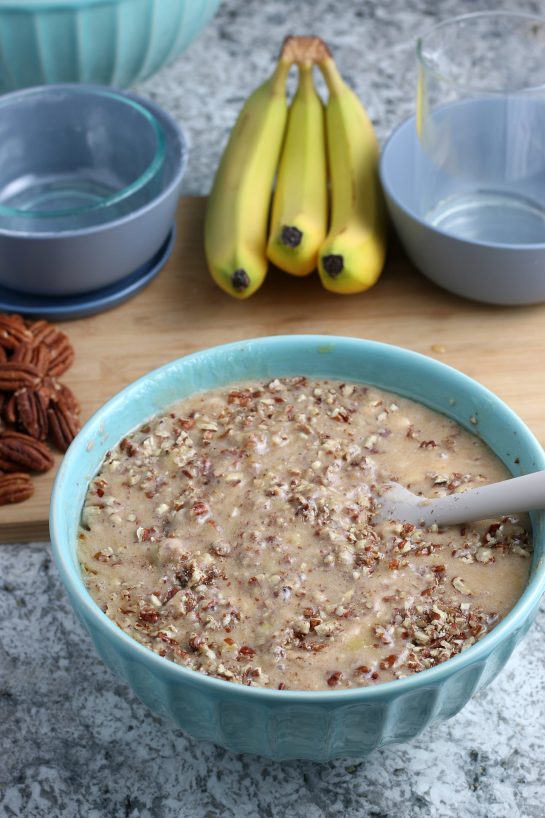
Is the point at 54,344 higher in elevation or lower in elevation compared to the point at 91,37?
lower

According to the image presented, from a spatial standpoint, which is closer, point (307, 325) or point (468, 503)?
point (468, 503)

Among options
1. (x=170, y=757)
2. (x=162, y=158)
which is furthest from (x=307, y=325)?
(x=170, y=757)

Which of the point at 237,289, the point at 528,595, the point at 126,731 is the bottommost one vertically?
the point at 126,731

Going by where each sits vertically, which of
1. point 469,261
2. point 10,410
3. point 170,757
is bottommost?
point 170,757

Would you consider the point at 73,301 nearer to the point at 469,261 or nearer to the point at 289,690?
the point at 469,261

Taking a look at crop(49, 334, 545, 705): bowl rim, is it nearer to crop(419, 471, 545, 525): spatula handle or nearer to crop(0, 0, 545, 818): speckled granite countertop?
crop(419, 471, 545, 525): spatula handle

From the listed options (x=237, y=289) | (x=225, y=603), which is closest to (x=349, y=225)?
(x=237, y=289)

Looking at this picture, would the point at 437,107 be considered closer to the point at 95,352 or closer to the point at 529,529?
the point at 95,352
